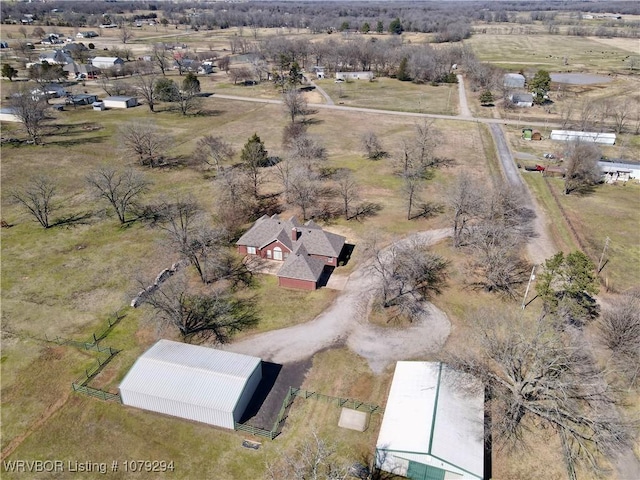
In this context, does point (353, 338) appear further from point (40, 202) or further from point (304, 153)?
point (40, 202)

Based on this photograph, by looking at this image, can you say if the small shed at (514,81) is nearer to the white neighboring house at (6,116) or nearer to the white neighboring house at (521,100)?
the white neighboring house at (521,100)

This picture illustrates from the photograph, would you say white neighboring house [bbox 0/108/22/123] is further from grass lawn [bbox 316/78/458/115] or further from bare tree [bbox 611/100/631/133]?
bare tree [bbox 611/100/631/133]

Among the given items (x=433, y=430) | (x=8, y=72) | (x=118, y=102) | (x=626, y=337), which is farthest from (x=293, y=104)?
(x=8, y=72)

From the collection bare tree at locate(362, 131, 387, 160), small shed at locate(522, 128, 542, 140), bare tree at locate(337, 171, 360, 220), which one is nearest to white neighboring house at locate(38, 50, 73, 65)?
bare tree at locate(362, 131, 387, 160)

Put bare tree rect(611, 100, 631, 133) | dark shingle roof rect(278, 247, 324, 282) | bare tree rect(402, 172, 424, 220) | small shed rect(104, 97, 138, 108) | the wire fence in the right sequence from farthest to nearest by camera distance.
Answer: small shed rect(104, 97, 138, 108)
bare tree rect(611, 100, 631, 133)
bare tree rect(402, 172, 424, 220)
dark shingle roof rect(278, 247, 324, 282)
the wire fence

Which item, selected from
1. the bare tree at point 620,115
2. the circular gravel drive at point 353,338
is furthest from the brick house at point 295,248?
the bare tree at point 620,115

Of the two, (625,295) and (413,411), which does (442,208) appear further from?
(413,411)

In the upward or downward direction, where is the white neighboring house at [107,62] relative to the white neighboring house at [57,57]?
downward

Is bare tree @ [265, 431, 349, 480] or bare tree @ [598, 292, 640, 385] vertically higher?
bare tree @ [598, 292, 640, 385]
